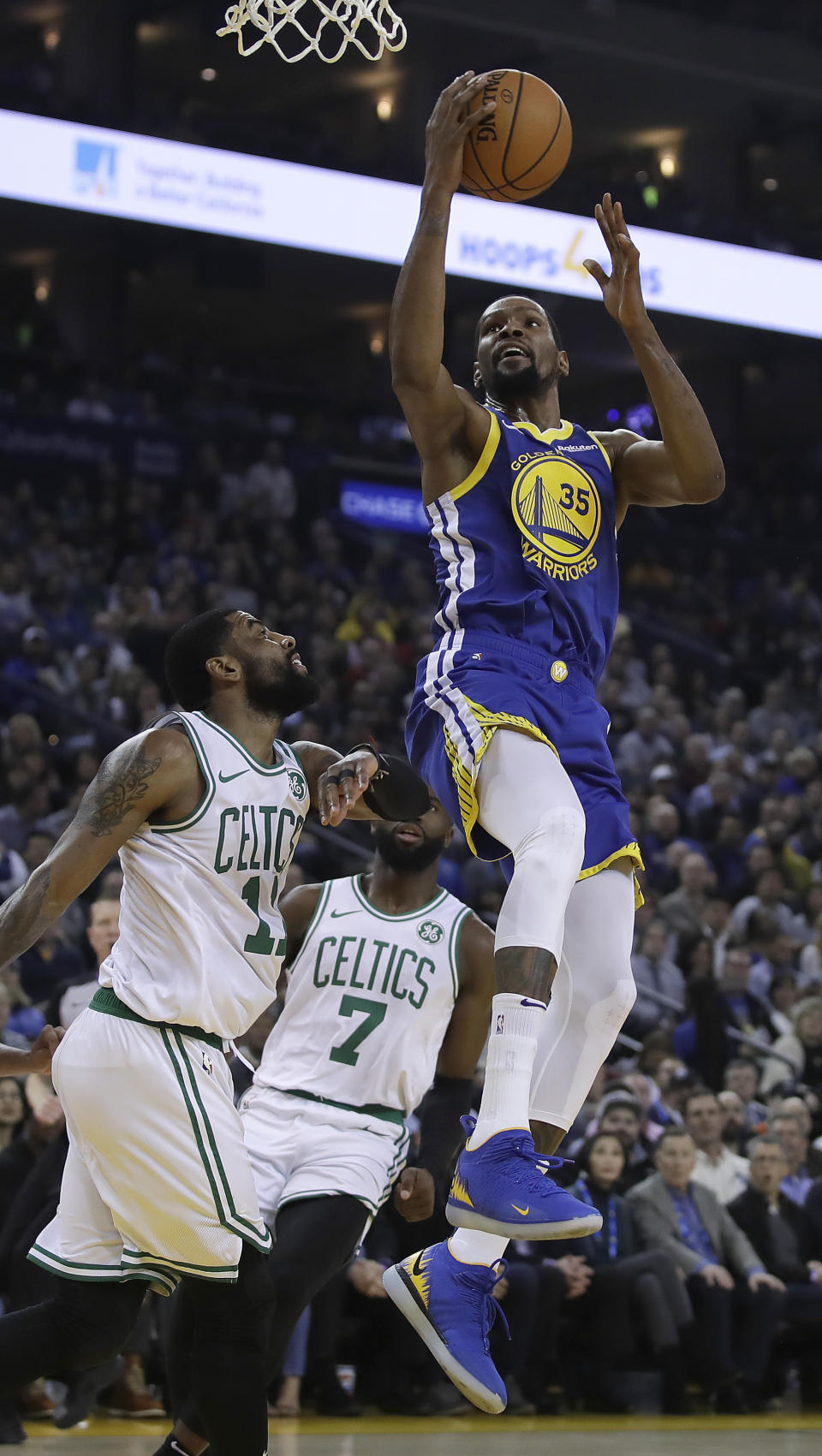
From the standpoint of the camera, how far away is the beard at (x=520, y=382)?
474 cm

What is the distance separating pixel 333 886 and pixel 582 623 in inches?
78.9

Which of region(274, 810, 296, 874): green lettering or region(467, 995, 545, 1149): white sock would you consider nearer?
region(467, 995, 545, 1149): white sock

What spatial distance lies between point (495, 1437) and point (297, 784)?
11.9ft

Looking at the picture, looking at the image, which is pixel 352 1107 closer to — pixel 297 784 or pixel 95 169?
pixel 297 784

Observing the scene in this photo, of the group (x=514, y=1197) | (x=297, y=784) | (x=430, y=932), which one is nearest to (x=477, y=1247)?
(x=514, y=1197)

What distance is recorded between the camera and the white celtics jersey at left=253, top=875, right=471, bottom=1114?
5836mm

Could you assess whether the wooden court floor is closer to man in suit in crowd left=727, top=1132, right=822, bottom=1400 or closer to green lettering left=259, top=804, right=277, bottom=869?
man in suit in crowd left=727, top=1132, right=822, bottom=1400

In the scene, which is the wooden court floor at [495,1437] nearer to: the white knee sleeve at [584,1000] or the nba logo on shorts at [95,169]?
the white knee sleeve at [584,1000]

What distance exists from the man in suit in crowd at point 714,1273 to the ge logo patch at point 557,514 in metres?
4.69

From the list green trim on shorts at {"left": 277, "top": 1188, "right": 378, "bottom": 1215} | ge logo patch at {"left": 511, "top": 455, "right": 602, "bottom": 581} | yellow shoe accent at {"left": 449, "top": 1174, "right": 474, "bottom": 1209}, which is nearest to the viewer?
yellow shoe accent at {"left": 449, "top": 1174, "right": 474, "bottom": 1209}

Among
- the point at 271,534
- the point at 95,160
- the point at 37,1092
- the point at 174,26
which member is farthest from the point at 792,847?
the point at 174,26

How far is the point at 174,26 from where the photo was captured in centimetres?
2380

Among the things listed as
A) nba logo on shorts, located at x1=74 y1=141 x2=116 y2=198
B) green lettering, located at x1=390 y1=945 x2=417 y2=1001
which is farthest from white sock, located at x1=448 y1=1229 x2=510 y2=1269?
nba logo on shorts, located at x1=74 y1=141 x2=116 y2=198

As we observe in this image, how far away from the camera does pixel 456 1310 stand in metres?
4.21
